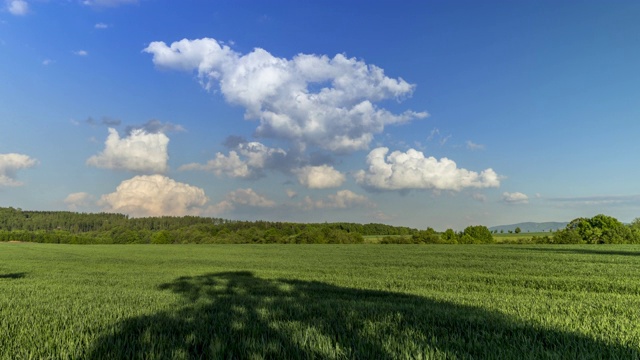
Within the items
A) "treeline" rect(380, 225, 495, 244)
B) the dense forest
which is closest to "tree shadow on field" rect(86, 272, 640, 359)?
the dense forest

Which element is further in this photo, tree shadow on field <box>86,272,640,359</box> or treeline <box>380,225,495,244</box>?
treeline <box>380,225,495,244</box>

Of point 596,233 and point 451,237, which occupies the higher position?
point 596,233

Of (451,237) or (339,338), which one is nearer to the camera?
(339,338)

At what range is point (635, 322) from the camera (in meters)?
6.82

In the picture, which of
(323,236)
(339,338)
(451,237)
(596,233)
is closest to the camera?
(339,338)

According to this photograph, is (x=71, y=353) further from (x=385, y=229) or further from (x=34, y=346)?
(x=385, y=229)

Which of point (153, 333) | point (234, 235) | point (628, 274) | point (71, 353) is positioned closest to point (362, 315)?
point (153, 333)

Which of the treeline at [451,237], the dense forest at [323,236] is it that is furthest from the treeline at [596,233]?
→ the treeline at [451,237]

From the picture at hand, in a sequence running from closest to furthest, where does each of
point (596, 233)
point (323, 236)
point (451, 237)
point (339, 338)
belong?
1. point (339, 338)
2. point (596, 233)
3. point (451, 237)
4. point (323, 236)

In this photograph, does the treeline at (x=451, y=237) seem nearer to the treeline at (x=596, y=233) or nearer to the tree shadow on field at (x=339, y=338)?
the treeline at (x=596, y=233)

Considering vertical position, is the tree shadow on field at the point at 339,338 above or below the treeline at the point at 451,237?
above

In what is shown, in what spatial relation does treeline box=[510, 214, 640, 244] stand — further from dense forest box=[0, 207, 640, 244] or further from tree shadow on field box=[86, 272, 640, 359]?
tree shadow on field box=[86, 272, 640, 359]

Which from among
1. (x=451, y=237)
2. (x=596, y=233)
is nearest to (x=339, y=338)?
(x=596, y=233)

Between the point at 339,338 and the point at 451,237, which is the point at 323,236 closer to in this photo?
the point at 451,237
